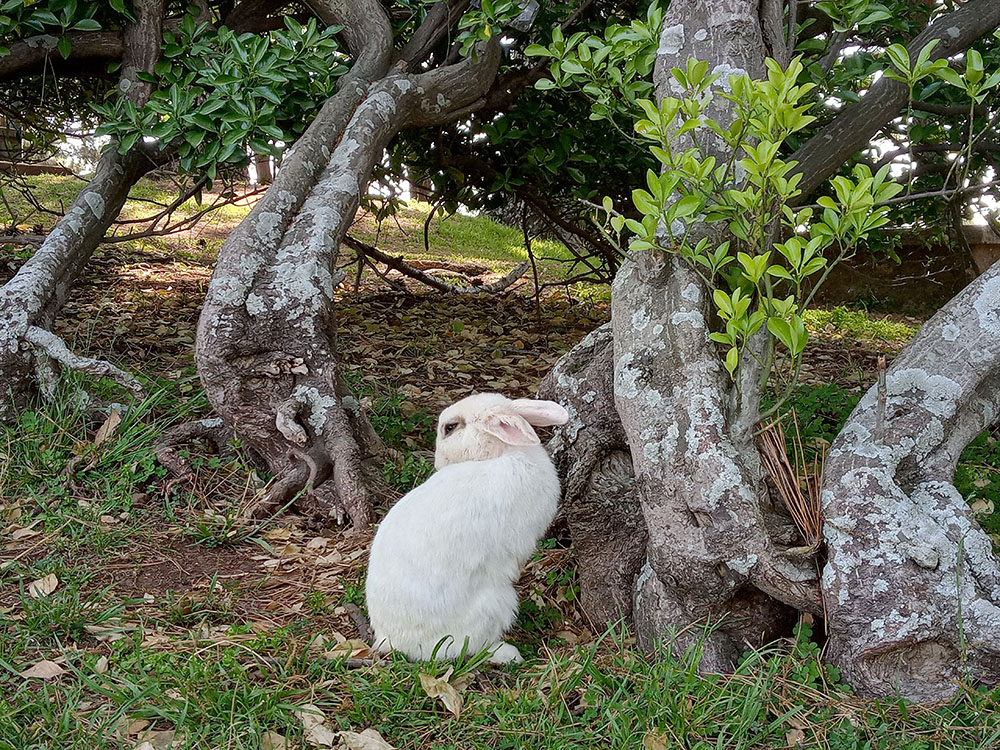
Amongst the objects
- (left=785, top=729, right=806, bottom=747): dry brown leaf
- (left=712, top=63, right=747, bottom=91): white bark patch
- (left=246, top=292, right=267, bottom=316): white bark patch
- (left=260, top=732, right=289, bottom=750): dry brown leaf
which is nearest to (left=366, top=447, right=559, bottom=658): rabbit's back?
(left=260, top=732, right=289, bottom=750): dry brown leaf

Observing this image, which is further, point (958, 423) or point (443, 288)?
point (443, 288)

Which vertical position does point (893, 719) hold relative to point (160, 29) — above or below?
below

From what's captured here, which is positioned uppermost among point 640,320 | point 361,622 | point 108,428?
point 640,320

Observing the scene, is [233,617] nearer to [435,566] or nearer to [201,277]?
[435,566]

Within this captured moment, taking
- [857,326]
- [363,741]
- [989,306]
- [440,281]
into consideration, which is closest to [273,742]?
[363,741]

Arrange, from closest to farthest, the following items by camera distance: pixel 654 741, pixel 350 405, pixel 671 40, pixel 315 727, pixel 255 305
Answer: pixel 654 741, pixel 315 727, pixel 671 40, pixel 255 305, pixel 350 405

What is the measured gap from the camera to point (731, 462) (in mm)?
2791

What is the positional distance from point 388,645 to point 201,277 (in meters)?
5.80

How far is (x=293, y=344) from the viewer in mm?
4020

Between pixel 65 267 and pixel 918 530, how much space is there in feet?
13.7

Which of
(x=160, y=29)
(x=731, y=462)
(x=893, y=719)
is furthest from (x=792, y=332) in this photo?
(x=160, y=29)

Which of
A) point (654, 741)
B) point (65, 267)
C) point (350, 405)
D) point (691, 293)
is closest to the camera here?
point (654, 741)

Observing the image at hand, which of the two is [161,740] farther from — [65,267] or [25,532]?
[65,267]

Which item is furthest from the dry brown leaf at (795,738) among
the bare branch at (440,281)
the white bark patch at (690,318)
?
the bare branch at (440,281)
